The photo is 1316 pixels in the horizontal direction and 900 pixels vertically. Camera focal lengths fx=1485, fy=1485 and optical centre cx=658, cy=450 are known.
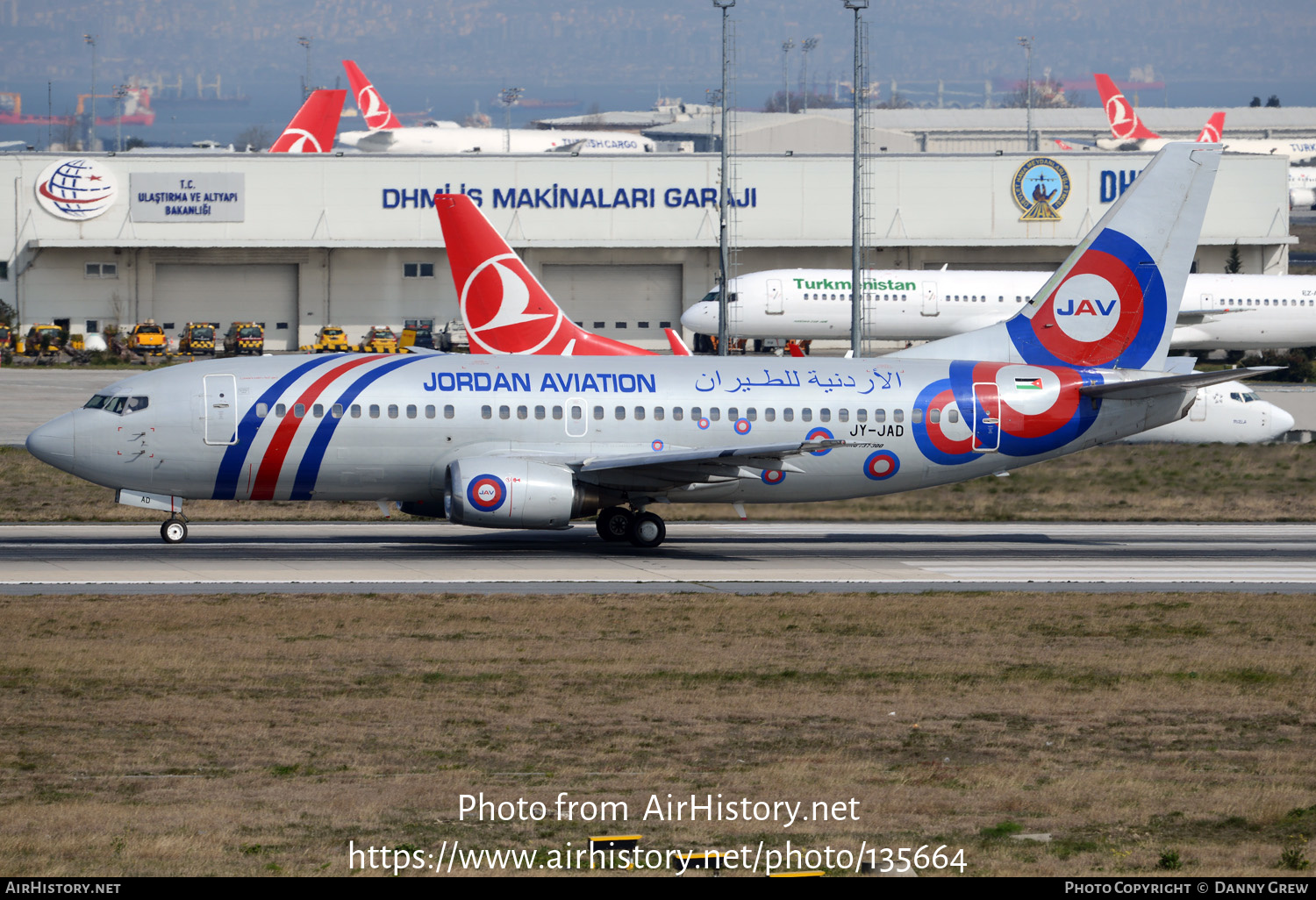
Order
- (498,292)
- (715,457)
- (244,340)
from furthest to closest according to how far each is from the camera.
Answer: (244,340) → (498,292) → (715,457)

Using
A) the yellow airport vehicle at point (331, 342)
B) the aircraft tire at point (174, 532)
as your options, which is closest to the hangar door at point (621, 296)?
the yellow airport vehicle at point (331, 342)

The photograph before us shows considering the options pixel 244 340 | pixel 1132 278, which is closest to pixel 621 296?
pixel 244 340

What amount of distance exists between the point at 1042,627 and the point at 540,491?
477 inches

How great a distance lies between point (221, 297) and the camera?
3984 inches

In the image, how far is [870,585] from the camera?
32.0 m

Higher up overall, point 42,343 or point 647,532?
point 42,343

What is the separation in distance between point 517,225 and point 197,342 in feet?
73.5

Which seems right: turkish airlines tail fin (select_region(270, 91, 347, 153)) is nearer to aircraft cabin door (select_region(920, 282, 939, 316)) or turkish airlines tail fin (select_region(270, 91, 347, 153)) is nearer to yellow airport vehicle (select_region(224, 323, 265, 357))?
yellow airport vehicle (select_region(224, 323, 265, 357))

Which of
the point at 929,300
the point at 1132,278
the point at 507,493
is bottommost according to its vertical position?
the point at 507,493

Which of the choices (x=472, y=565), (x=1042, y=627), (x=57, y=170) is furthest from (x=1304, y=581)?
(x=57, y=170)

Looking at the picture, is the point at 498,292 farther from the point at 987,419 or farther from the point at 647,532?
the point at 987,419

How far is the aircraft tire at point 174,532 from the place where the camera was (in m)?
36.3

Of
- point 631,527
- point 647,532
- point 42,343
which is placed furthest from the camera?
point 42,343

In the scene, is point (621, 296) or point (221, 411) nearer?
point (221, 411)
